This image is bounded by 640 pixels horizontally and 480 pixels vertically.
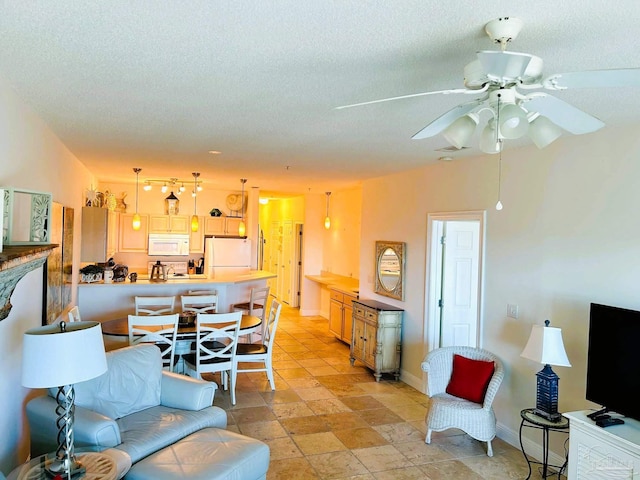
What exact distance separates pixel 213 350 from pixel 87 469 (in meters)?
2.61

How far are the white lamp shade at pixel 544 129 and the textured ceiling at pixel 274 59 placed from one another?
0.32m

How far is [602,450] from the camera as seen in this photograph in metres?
2.76

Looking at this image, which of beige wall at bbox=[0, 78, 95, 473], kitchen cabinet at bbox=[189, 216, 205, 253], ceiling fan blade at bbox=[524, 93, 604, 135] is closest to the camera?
ceiling fan blade at bbox=[524, 93, 604, 135]

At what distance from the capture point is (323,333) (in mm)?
8148

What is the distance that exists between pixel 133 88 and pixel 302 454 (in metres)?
3.07

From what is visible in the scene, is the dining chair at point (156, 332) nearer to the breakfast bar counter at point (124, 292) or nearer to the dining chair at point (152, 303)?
the dining chair at point (152, 303)

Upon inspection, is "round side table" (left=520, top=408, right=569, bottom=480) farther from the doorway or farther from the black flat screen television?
the doorway

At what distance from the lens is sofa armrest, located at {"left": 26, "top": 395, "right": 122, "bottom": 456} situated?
271cm

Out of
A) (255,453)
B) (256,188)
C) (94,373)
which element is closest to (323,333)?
(256,188)

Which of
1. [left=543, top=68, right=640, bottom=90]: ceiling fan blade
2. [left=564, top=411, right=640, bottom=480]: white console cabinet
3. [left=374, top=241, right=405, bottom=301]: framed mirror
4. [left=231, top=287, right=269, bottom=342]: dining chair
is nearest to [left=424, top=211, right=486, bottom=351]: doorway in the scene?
[left=374, top=241, right=405, bottom=301]: framed mirror

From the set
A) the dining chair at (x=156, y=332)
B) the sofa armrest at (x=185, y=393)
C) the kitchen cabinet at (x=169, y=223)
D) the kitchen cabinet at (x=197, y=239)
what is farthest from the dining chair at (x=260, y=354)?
the kitchen cabinet at (x=169, y=223)

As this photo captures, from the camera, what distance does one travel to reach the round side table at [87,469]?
222cm

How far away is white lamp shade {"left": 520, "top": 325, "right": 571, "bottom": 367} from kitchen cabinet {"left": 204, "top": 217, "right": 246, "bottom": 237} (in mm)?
6513

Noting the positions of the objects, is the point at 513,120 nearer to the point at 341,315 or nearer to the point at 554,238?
the point at 554,238
